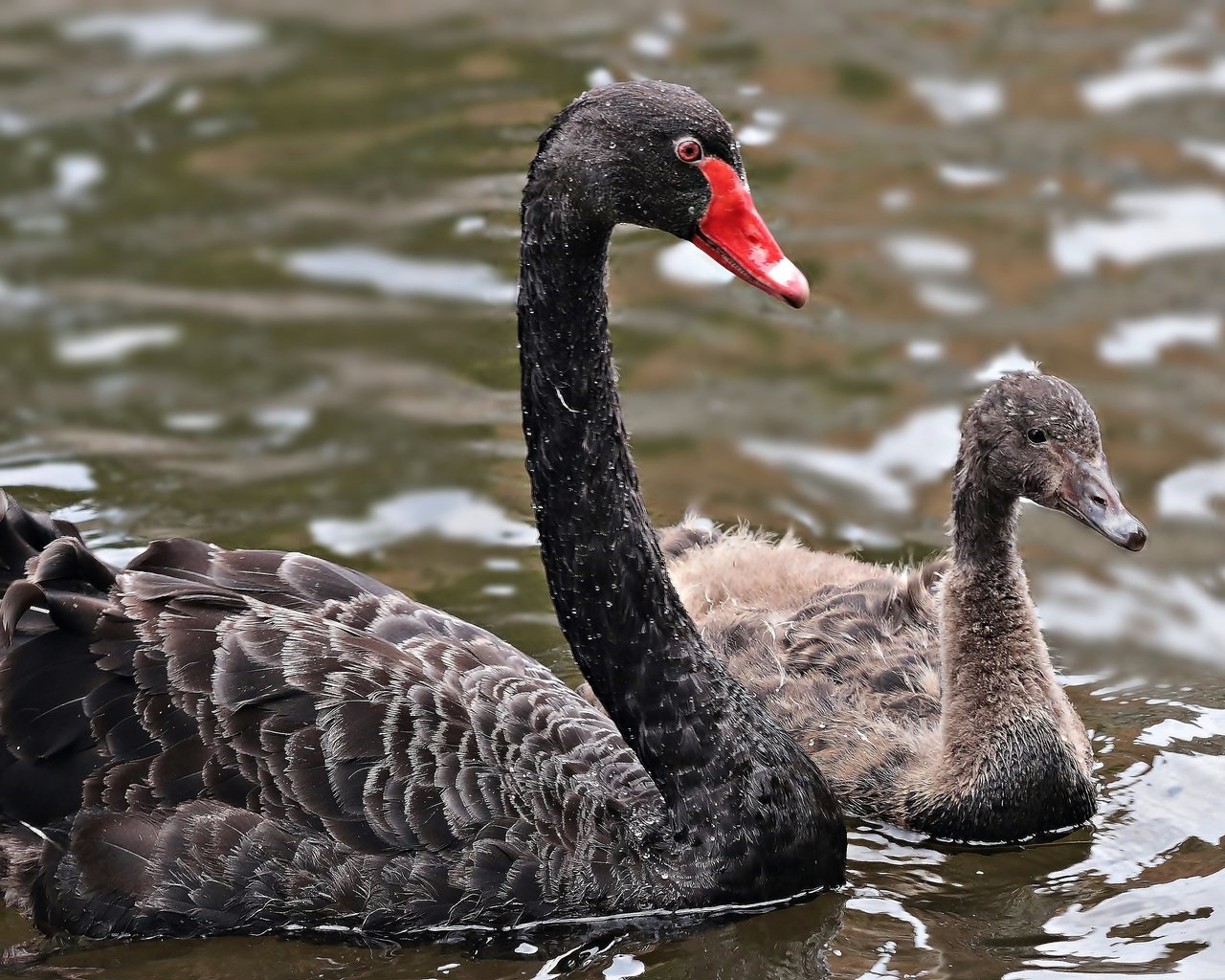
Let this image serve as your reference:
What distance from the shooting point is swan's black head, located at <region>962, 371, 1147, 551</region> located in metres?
6.02

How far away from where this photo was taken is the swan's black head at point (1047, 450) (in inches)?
237

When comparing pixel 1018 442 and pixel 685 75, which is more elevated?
pixel 685 75

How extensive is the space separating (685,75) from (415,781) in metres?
6.38

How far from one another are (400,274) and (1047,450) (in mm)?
4307

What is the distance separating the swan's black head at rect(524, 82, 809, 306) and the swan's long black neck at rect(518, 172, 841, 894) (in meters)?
0.46

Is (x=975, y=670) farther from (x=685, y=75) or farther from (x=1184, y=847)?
(x=685, y=75)

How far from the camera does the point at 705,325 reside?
905 cm

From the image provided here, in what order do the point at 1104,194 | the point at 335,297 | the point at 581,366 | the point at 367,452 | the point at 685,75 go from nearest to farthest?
the point at 581,366 → the point at 367,452 → the point at 335,297 → the point at 1104,194 → the point at 685,75

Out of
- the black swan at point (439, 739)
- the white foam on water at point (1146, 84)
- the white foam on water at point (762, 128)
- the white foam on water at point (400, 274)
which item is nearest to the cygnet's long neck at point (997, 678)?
the black swan at point (439, 739)

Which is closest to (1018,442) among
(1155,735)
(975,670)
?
(975,670)

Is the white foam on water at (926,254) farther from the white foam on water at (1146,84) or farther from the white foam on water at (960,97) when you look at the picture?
the white foam on water at (1146,84)

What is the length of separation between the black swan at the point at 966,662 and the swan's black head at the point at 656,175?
1287mm

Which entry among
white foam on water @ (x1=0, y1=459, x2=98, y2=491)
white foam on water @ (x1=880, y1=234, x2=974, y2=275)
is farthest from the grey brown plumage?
white foam on water @ (x1=880, y1=234, x2=974, y2=275)

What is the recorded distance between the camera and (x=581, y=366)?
17.9 ft
